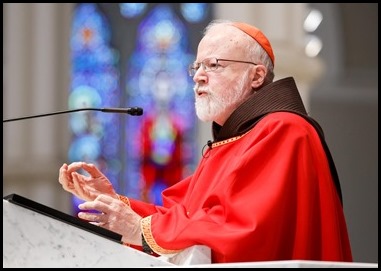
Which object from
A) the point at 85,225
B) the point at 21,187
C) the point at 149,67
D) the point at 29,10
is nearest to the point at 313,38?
the point at 149,67

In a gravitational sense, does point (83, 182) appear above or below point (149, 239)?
above

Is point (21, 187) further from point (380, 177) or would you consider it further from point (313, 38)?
point (313, 38)

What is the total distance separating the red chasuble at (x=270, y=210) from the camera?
12.8ft

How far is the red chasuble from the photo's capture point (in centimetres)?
390

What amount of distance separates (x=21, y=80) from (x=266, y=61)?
5399 mm

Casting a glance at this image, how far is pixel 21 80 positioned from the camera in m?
9.67

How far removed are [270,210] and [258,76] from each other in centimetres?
81

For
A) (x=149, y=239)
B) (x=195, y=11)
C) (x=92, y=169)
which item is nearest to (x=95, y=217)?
(x=149, y=239)

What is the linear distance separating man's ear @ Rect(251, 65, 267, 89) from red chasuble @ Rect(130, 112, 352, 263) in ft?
0.84

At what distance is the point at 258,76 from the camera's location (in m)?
4.55

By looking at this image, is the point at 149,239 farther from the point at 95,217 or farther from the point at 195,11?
the point at 195,11

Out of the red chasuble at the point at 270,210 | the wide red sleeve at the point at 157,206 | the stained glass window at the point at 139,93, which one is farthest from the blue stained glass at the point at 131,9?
the red chasuble at the point at 270,210

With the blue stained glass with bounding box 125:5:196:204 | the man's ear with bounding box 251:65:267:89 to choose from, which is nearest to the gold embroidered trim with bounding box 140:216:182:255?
the man's ear with bounding box 251:65:267:89

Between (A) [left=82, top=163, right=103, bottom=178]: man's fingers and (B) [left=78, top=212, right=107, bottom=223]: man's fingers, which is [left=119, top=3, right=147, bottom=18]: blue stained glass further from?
(B) [left=78, top=212, right=107, bottom=223]: man's fingers
